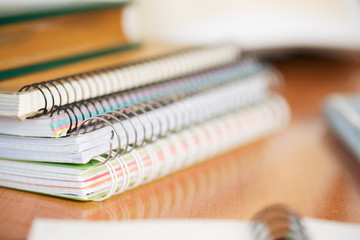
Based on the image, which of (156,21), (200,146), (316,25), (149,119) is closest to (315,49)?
(316,25)

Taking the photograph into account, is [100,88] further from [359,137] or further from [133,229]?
[359,137]

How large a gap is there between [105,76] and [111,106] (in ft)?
0.22

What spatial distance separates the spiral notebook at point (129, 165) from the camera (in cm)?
63

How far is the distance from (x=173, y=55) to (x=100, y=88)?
205mm

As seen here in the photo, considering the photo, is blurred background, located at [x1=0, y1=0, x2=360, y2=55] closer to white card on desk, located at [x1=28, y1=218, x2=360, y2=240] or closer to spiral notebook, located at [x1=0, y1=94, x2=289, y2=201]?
spiral notebook, located at [x1=0, y1=94, x2=289, y2=201]

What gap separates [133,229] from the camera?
551 millimetres

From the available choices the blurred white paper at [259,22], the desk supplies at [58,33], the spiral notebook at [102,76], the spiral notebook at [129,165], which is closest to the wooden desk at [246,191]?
the spiral notebook at [129,165]

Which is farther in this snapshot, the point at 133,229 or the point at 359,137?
the point at 359,137

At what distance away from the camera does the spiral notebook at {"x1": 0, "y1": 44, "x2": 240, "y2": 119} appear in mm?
619

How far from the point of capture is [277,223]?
556 mm

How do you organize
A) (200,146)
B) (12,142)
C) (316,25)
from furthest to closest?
1. (316,25)
2. (200,146)
3. (12,142)

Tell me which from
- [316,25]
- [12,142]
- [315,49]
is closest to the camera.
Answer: [12,142]

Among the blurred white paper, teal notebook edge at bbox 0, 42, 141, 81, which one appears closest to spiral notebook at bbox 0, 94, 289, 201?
teal notebook edge at bbox 0, 42, 141, 81

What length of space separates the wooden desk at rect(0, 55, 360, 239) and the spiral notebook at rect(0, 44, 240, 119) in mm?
135
